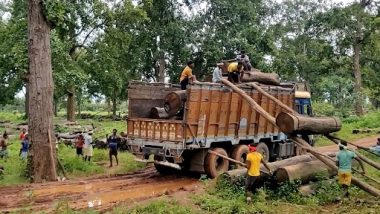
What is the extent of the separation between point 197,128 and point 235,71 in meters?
2.94

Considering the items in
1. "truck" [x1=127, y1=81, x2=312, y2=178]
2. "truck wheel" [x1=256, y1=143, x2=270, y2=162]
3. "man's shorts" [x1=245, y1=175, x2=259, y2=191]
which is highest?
"truck" [x1=127, y1=81, x2=312, y2=178]

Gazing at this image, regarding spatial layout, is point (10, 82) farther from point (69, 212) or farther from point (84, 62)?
point (69, 212)

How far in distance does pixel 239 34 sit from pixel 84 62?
10717 mm

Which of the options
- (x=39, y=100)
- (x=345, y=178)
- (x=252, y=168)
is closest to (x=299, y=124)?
(x=252, y=168)

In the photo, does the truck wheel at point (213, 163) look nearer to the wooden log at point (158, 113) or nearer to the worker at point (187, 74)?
the wooden log at point (158, 113)

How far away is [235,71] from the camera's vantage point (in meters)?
15.2

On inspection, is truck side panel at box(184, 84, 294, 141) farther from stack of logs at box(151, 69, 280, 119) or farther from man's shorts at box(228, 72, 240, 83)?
stack of logs at box(151, 69, 280, 119)

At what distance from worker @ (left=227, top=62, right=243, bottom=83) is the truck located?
25.1 inches

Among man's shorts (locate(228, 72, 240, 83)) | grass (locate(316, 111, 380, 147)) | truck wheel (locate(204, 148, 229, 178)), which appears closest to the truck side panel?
truck wheel (locate(204, 148, 229, 178))

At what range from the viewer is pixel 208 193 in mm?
11125

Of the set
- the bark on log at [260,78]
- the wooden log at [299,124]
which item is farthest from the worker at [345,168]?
the bark on log at [260,78]

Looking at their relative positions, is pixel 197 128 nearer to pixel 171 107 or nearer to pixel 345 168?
pixel 171 107

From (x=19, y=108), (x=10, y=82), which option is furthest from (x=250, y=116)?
(x=19, y=108)

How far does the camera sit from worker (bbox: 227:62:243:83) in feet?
49.6
